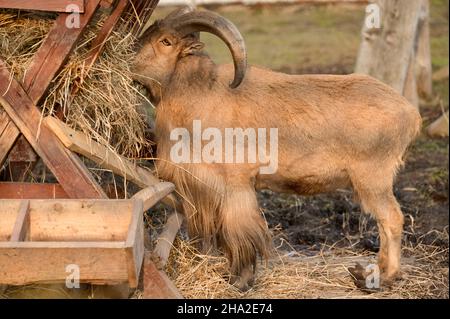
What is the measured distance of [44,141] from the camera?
729cm

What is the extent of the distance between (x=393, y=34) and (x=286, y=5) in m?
9.32

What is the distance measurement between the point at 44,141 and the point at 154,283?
1.32 meters

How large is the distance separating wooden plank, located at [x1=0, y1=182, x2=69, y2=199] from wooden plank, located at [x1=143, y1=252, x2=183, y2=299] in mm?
863

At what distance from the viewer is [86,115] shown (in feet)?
25.2

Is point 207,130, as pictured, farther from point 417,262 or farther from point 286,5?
point 286,5

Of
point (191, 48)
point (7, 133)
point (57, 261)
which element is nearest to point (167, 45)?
point (191, 48)

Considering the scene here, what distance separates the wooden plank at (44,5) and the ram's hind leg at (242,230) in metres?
2.02

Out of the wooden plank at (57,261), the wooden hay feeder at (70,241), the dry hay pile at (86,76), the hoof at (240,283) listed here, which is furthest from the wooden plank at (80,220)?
the hoof at (240,283)

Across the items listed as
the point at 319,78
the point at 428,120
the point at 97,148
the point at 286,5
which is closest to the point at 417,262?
the point at 319,78

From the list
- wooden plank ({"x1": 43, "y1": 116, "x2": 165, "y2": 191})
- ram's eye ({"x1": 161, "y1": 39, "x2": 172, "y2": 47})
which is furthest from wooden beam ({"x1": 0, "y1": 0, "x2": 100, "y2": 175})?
ram's eye ({"x1": 161, "y1": 39, "x2": 172, "y2": 47})

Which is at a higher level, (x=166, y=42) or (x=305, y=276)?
(x=166, y=42)

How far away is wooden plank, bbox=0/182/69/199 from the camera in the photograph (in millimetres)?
7477

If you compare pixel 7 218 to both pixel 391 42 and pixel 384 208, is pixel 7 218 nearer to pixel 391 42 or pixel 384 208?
pixel 384 208

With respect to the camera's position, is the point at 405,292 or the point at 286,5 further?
the point at 286,5
